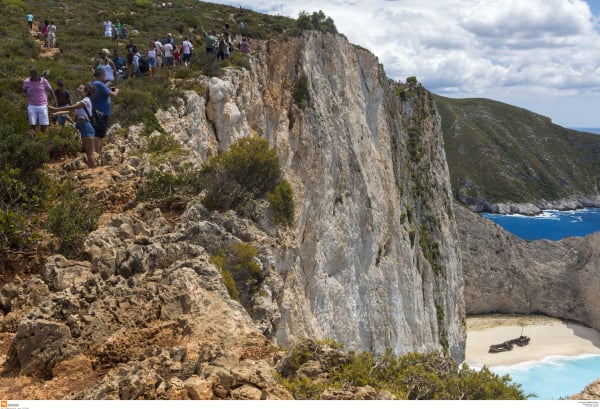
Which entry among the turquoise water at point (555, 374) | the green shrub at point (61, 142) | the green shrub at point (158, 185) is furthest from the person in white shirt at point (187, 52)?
the turquoise water at point (555, 374)

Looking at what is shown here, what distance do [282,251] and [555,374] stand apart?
134 ft

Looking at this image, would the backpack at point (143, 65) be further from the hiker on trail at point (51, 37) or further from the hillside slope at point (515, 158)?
the hillside slope at point (515, 158)

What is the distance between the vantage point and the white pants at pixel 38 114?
11.5 metres

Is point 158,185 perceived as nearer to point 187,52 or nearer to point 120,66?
point 120,66

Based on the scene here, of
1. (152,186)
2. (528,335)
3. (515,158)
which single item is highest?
(515,158)

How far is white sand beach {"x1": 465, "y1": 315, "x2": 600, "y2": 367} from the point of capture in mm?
44562

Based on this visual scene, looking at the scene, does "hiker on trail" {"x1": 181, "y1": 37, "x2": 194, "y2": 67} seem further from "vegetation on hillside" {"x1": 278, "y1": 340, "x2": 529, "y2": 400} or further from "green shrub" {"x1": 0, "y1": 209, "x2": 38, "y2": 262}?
"vegetation on hillside" {"x1": 278, "y1": 340, "x2": 529, "y2": 400}

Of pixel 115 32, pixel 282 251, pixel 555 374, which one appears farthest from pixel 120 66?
pixel 555 374

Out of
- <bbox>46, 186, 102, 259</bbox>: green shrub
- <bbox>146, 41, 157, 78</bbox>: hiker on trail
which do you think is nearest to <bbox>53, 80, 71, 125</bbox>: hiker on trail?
<bbox>46, 186, 102, 259</bbox>: green shrub

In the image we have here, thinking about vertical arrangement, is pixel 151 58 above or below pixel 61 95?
above

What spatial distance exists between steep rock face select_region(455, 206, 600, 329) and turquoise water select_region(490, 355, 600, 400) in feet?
29.1

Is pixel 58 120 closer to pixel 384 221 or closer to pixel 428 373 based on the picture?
pixel 428 373

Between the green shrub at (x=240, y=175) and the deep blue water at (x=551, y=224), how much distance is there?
9158 cm

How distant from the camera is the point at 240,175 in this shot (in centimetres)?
1120
